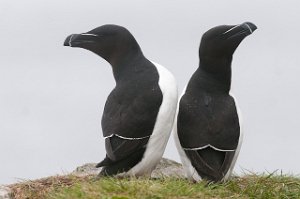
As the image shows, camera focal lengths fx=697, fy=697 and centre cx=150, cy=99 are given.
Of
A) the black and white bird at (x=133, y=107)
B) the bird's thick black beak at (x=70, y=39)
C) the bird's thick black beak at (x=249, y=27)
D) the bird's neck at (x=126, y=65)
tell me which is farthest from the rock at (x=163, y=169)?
the bird's thick black beak at (x=249, y=27)

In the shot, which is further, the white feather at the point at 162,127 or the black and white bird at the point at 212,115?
the black and white bird at the point at 212,115

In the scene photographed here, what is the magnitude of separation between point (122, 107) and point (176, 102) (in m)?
0.74

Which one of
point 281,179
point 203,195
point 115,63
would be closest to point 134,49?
point 115,63

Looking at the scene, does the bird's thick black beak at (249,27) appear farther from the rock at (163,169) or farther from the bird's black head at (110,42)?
the rock at (163,169)

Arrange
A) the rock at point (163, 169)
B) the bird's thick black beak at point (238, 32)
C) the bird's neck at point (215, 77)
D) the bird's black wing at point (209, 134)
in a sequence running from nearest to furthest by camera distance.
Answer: the bird's black wing at point (209, 134) < the bird's thick black beak at point (238, 32) < the bird's neck at point (215, 77) < the rock at point (163, 169)

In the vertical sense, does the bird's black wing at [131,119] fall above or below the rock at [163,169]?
above

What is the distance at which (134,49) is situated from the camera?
32.1ft

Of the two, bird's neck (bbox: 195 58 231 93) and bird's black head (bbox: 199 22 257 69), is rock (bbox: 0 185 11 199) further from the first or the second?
bird's black head (bbox: 199 22 257 69)

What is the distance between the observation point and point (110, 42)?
384 inches

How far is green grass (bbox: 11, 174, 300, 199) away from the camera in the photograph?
841 cm

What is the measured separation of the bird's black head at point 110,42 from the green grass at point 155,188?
1.76 meters

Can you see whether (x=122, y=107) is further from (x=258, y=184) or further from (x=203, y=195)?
(x=258, y=184)

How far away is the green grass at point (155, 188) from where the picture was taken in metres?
8.41

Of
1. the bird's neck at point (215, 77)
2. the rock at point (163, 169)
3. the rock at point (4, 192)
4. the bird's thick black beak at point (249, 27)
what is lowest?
the rock at point (163, 169)
